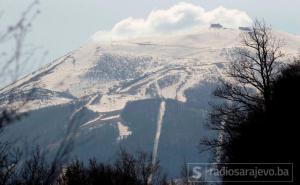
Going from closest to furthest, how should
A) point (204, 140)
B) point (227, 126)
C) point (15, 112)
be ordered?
1. point (15, 112)
2. point (227, 126)
3. point (204, 140)

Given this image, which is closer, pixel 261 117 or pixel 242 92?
pixel 261 117

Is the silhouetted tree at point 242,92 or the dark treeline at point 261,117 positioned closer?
the dark treeline at point 261,117

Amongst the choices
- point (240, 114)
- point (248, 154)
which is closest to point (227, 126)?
point (240, 114)

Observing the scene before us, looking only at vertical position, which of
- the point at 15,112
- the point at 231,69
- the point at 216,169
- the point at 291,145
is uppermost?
the point at 231,69

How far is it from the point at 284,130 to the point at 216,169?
9.52m

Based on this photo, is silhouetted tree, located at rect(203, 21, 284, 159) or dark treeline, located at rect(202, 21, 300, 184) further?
silhouetted tree, located at rect(203, 21, 284, 159)

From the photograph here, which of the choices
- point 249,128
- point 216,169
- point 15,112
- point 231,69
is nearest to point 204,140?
point 216,169

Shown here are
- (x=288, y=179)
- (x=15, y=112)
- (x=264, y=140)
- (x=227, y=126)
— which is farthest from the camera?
(x=227, y=126)

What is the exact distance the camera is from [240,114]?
29344 mm

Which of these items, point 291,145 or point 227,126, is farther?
point 227,126

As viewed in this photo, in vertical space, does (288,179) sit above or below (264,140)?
below

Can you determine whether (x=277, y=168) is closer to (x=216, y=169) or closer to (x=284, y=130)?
(x=284, y=130)

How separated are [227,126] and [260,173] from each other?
25.1ft

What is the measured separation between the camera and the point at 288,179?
1870cm
